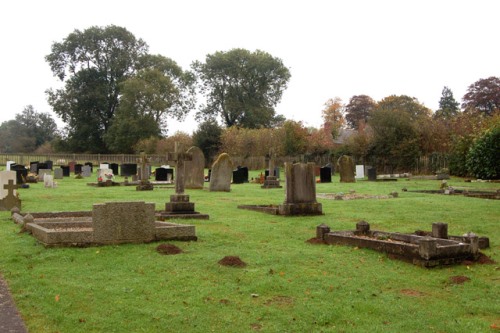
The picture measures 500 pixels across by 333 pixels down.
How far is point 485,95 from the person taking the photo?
73.2 m

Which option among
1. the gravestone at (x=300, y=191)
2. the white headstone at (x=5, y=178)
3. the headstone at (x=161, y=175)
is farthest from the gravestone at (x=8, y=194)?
the headstone at (x=161, y=175)

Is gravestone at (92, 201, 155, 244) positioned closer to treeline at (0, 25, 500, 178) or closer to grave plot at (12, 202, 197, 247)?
grave plot at (12, 202, 197, 247)

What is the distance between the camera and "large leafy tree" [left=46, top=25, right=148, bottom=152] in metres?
71.9

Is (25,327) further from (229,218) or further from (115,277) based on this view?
(229,218)

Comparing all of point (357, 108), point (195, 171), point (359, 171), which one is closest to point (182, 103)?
point (357, 108)

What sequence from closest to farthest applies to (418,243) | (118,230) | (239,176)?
(418,243)
(118,230)
(239,176)

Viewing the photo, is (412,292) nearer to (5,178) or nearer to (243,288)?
(243,288)

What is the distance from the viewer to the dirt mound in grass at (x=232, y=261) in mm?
8211

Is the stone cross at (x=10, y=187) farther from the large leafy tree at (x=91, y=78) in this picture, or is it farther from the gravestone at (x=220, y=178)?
the large leafy tree at (x=91, y=78)

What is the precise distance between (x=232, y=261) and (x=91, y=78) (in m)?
69.4

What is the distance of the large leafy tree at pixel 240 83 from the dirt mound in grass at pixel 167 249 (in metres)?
67.3

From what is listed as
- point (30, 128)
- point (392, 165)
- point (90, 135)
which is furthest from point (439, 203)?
point (30, 128)

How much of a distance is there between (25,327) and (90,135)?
230 feet

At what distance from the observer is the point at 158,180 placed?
33.8m
